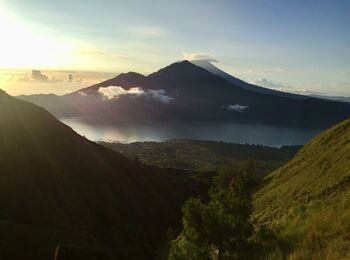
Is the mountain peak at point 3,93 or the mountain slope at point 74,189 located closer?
the mountain slope at point 74,189

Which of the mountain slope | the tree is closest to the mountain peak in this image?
the mountain slope

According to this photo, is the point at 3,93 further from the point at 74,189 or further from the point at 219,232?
the point at 219,232

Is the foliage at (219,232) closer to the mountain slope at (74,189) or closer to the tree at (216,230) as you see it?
the tree at (216,230)

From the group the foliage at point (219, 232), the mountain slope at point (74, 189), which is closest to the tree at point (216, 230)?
the foliage at point (219, 232)

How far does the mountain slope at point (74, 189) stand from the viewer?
74.6 meters

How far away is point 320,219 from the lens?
15.2 metres

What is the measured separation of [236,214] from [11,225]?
3522cm

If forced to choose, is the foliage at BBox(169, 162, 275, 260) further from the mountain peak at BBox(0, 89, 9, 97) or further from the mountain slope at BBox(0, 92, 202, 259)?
the mountain peak at BBox(0, 89, 9, 97)

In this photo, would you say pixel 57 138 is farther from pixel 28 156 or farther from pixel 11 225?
pixel 11 225

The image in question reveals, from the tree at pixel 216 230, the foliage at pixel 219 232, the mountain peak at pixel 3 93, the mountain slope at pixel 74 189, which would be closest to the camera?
the foliage at pixel 219 232

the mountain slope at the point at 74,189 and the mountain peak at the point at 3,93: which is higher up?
the mountain peak at the point at 3,93

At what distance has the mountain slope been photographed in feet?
245

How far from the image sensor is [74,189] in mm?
87938

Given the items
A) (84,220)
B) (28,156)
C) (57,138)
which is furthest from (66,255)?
(57,138)
